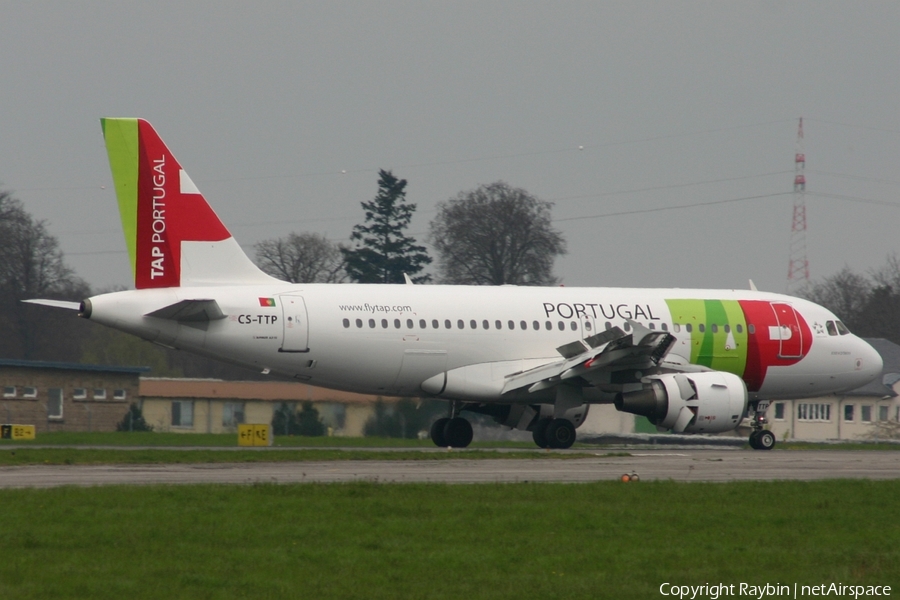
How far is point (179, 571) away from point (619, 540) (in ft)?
15.7

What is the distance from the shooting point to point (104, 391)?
49.8 metres

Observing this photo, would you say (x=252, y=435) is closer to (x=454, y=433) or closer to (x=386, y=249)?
(x=454, y=433)

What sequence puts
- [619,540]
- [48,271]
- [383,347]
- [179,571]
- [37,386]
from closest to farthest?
[179,571] → [619,540] → [383,347] → [37,386] → [48,271]

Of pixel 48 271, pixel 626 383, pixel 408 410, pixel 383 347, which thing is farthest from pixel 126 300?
pixel 48 271

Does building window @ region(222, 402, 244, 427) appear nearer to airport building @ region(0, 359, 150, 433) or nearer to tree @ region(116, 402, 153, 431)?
tree @ region(116, 402, 153, 431)

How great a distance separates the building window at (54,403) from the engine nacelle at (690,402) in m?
26.5

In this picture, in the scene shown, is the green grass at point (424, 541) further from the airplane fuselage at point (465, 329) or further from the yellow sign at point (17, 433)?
the yellow sign at point (17, 433)

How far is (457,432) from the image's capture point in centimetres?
3238

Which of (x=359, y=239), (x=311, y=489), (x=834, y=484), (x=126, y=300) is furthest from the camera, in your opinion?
(x=359, y=239)

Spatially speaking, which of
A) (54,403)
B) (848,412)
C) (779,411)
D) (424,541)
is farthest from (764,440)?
(848,412)

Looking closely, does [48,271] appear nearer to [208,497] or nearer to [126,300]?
[126,300]

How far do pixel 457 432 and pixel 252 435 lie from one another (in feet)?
17.7

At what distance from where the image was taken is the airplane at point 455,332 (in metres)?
28.4

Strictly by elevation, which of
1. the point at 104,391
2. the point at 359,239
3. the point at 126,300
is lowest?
the point at 104,391
